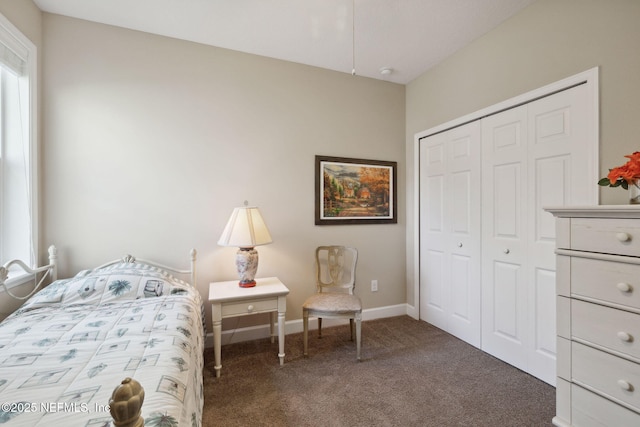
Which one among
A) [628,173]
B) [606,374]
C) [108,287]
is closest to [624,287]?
[606,374]

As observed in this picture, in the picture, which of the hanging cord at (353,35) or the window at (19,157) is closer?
the window at (19,157)

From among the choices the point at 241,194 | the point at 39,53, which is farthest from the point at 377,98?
the point at 39,53

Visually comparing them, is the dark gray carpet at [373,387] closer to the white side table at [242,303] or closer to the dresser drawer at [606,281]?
the white side table at [242,303]

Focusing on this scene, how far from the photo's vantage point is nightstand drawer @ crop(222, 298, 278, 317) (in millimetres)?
2166

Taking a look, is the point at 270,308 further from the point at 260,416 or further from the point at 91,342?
the point at 91,342

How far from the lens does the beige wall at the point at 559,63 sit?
1.61 meters

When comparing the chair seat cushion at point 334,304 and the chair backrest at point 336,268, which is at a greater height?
the chair backrest at point 336,268

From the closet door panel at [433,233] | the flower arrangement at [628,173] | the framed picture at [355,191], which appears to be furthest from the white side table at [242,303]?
the flower arrangement at [628,173]

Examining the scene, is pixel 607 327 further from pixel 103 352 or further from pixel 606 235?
pixel 103 352

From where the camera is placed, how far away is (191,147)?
2492 mm

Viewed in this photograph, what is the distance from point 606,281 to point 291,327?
2.36m

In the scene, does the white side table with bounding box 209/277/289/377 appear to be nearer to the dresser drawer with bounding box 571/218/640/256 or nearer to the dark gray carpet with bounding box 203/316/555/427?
the dark gray carpet with bounding box 203/316/555/427

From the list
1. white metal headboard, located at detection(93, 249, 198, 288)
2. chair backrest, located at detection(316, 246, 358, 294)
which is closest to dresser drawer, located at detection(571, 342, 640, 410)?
chair backrest, located at detection(316, 246, 358, 294)

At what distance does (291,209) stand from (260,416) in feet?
5.58
